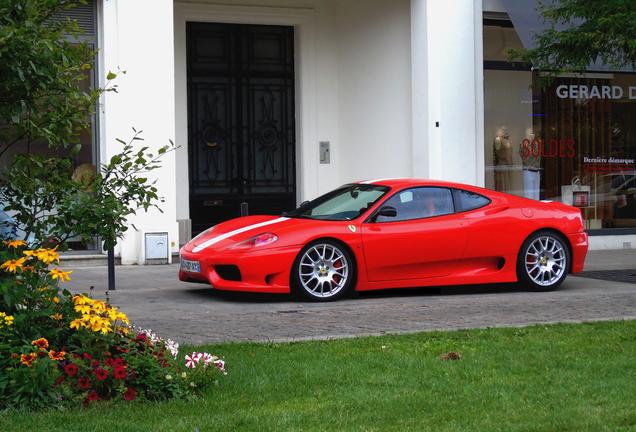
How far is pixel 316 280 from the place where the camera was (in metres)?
10.7

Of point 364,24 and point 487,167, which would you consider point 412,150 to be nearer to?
point 487,167

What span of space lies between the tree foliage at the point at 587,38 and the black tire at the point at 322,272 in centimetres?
443

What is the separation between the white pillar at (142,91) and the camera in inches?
589

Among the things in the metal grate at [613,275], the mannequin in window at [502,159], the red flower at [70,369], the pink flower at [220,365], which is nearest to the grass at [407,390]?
the pink flower at [220,365]

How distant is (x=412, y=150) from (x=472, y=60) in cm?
178

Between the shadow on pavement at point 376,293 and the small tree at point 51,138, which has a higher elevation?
the small tree at point 51,138

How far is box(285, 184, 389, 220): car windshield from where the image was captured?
1120cm

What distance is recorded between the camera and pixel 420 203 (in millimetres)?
11328

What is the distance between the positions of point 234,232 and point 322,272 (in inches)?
42.0

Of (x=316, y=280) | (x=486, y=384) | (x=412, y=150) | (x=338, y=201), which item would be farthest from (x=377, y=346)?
(x=412, y=150)

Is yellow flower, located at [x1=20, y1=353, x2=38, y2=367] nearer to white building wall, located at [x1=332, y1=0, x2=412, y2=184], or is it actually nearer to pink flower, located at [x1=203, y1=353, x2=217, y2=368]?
pink flower, located at [x1=203, y1=353, x2=217, y2=368]

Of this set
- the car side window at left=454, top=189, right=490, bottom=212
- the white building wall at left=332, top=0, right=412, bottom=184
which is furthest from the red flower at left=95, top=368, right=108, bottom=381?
the white building wall at left=332, top=0, right=412, bottom=184

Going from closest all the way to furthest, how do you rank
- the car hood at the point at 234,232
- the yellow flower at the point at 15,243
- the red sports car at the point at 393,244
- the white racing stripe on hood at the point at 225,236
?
the yellow flower at the point at 15,243
the red sports car at the point at 393,244
the car hood at the point at 234,232
the white racing stripe on hood at the point at 225,236

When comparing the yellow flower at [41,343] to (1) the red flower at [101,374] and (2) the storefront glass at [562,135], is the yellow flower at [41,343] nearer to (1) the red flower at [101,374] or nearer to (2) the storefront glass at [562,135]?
(1) the red flower at [101,374]
